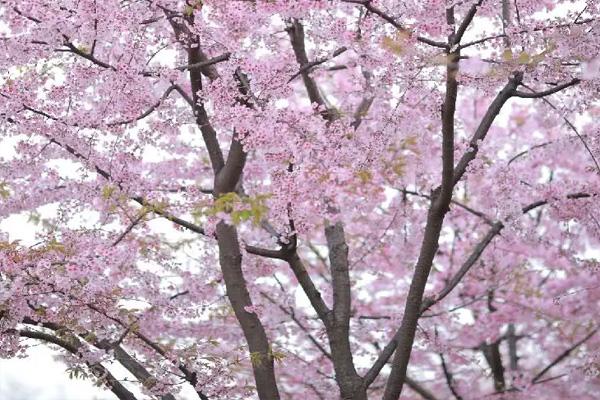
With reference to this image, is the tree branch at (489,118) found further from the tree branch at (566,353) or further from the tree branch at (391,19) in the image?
the tree branch at (566,353)

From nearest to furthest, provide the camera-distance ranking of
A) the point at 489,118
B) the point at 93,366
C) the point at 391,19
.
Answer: the point at 391,19, the point at 93,366, the point at 489,118

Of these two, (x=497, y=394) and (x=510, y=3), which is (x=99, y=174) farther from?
(x=497, y=394)

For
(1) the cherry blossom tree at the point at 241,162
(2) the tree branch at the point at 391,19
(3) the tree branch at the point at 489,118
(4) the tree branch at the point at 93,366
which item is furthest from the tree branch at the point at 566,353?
(2) the tree branch at the point at 391,19

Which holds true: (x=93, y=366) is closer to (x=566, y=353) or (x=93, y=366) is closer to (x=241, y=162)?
(x=241, y=162)

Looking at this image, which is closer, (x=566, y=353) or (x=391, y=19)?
(x=391, y=19)

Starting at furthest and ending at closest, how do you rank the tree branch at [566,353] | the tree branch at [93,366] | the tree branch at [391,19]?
the tree branch at [566,353] → the tree branch at [93,366] → the tree branch at [391,19]

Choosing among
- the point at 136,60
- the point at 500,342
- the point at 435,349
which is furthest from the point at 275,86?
the point at 500,342

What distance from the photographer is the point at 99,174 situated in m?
7.34

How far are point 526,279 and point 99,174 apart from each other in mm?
7225

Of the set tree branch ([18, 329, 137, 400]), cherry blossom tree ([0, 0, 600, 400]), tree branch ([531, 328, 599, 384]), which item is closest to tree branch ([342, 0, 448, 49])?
cherry blossom tree ([0, 0, 600, 400])

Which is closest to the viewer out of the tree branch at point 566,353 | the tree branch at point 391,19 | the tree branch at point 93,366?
the tree branch at point 391,19

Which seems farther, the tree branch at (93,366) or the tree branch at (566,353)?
the tree branch at (566,353)

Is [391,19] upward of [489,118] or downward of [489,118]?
downward

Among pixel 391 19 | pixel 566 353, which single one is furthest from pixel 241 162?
pixel 566 353
